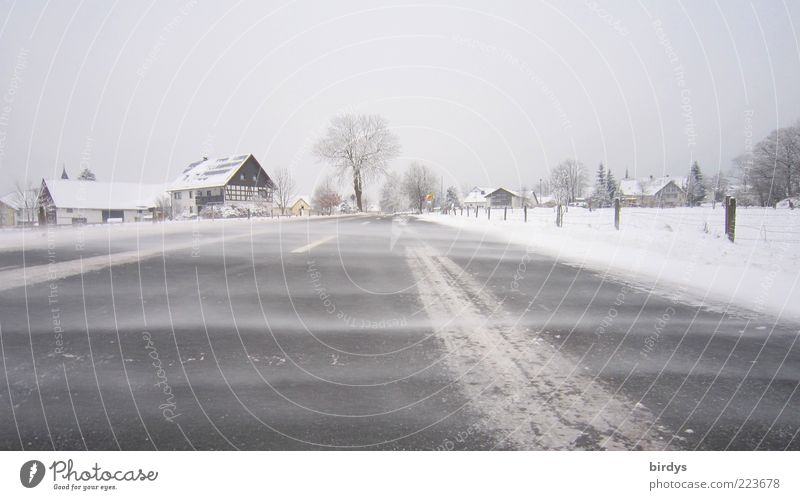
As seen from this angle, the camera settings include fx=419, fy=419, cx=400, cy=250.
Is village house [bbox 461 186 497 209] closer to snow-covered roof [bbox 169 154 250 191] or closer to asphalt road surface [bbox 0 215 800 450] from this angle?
snow-covered roof [bbox 169 154 250 191]

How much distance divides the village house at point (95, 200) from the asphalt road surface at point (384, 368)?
156ft

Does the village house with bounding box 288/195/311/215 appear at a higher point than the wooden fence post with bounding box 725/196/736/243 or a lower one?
higher

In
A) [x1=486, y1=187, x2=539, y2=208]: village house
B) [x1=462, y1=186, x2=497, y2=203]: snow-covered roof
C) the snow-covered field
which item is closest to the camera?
the snow-covered field

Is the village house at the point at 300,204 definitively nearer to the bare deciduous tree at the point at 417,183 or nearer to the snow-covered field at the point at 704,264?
the bare deciduous tree at the point at 417,183

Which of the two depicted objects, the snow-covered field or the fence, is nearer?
the snow-covered field

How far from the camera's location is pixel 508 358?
3.15 metres

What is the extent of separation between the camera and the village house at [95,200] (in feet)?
166

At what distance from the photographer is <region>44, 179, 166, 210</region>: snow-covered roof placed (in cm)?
5275

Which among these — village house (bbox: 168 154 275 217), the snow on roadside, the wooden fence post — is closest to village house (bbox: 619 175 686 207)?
village house (bbox: 168 154 275 217)

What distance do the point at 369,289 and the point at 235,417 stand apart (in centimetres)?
379

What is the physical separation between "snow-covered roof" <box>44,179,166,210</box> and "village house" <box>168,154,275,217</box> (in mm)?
5642

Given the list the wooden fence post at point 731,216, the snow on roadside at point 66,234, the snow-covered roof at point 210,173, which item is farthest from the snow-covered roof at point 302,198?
the wooden fence post at point 731,216

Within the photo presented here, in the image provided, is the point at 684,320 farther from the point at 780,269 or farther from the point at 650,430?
the point at 780,269
